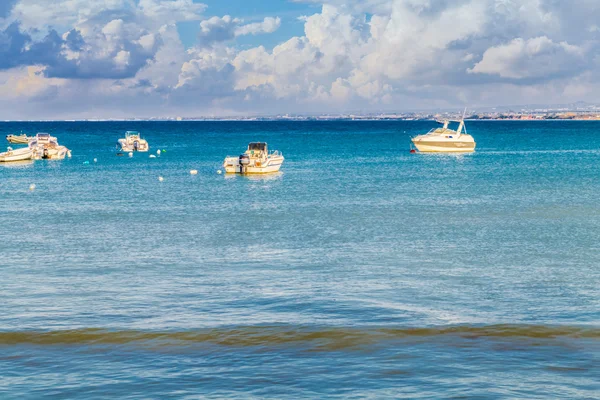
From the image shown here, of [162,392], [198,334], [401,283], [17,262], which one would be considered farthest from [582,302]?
[17,262]

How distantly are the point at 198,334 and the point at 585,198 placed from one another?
44.1 metres

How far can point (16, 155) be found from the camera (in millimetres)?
111375

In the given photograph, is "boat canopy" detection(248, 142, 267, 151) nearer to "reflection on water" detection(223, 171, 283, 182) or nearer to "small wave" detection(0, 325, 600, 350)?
"reflection on water" detection(223, 171, 283, 182)

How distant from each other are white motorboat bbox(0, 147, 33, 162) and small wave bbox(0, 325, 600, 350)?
3643 inches

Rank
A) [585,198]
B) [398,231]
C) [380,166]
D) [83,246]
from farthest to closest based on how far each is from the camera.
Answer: [380,166] < [585,198] < [398,231] < [83,246]

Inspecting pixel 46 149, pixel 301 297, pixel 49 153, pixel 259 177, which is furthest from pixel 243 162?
pixel 301 297

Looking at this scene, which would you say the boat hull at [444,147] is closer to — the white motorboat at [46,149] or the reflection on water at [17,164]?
the white motorboat at [46,149]

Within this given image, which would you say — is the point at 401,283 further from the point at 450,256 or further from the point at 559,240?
the point at 559,240

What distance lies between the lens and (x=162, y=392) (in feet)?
57.6

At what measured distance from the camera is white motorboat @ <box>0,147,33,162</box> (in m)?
110

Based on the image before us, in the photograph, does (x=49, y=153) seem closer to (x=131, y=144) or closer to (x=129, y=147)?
(x=129, y=147)

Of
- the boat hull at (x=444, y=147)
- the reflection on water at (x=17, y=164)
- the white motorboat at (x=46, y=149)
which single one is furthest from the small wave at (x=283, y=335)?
the boat hull at (x=444, y=147)

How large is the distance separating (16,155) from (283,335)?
96.9 metres

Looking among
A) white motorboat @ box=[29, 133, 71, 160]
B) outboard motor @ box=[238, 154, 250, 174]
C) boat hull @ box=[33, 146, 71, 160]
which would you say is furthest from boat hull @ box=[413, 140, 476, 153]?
white motorboat @ box=[29, 133, 71, 160]
